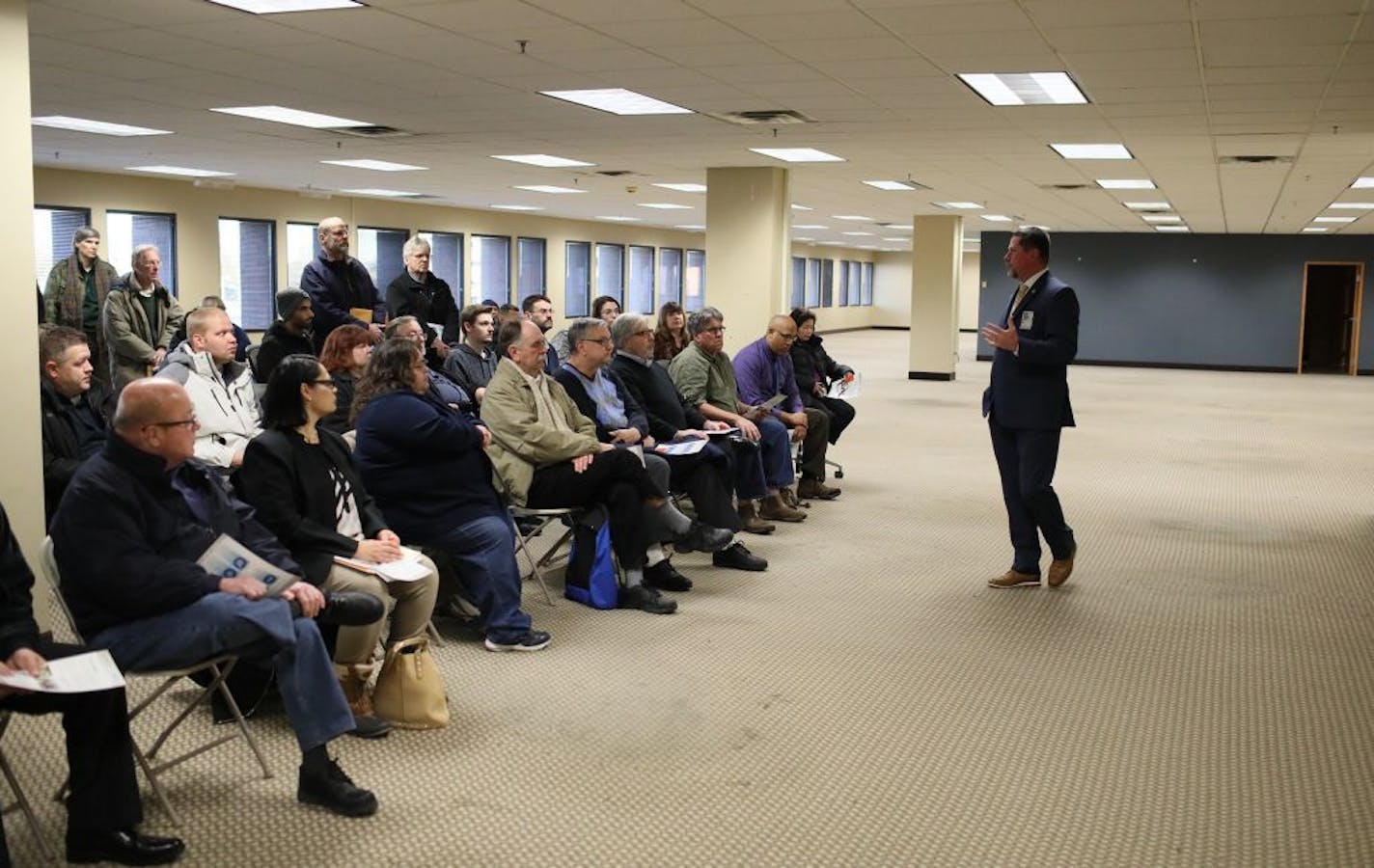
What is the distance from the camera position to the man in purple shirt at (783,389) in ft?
26.2

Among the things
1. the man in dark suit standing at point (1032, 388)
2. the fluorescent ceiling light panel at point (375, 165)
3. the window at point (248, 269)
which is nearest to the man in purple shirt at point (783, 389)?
the man in dark suit standing at point (1032, 388)

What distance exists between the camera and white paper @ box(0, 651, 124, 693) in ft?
9.00

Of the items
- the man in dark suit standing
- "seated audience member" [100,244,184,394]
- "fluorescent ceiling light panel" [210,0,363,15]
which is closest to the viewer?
"fluorescent ceiling light panel" [210,0,363,15]

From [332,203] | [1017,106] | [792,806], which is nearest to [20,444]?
[792,806]

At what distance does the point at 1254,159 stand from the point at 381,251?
47.3ft

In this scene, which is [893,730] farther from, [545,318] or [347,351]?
[545,318]

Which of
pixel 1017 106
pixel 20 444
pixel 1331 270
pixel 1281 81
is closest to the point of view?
pixel 20 444

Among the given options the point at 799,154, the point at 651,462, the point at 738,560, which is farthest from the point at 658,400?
the point at 799,154

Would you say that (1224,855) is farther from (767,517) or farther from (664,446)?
(767,517)

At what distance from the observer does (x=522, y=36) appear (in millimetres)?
6402

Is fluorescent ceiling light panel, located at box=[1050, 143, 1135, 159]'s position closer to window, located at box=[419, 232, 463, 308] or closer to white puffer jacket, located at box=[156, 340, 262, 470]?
white puffer jacket, located at box=[156, 340, 262, 470]

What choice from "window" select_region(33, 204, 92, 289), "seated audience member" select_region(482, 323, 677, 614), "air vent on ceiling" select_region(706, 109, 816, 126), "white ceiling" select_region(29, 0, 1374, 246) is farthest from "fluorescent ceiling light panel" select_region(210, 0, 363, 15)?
"window" select_region(33, 204, 92, 289)

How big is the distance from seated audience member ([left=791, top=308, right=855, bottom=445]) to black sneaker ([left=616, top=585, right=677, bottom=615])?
3.40 m

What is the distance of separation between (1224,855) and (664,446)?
144 inches
